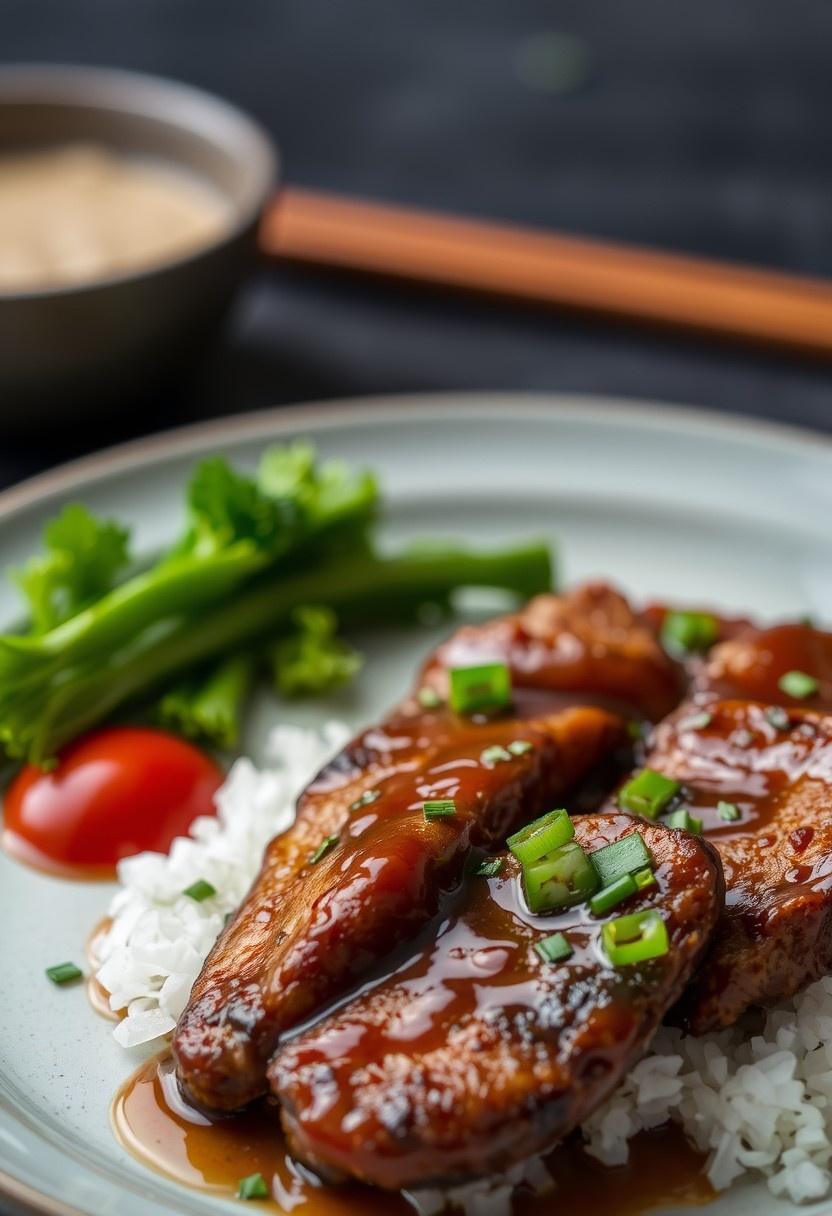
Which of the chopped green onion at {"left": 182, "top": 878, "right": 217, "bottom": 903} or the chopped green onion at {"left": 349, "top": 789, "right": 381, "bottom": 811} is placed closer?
the chopped green onion at {"left": 349, "top": 789, "right": 381, "bottom": 811}

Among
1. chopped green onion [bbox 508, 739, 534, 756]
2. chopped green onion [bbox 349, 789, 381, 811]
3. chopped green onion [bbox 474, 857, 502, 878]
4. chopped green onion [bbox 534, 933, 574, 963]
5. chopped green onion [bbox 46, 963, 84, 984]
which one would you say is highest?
chopped green onion [bbox 534, 933, 574, 963]

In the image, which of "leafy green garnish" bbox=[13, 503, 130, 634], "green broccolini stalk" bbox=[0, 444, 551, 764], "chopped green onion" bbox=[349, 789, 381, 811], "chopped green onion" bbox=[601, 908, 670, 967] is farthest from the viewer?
"leafy green garnish" bbox=[13, 503, 130, 634]

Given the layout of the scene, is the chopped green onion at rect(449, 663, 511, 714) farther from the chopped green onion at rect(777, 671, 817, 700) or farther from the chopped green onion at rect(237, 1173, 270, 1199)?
the chopped green onion at rect(237, 1173, 270, 1199)

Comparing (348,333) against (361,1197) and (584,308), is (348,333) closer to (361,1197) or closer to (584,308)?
(584,308)

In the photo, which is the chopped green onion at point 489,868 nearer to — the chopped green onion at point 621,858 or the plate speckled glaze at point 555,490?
the chopped green onion at point 621,858

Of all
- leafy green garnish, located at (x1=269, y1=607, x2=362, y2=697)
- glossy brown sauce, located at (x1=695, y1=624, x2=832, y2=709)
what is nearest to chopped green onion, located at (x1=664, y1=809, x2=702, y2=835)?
glossy brown sauce, located at (x1=695, y1=624, x2=832, y2=709)

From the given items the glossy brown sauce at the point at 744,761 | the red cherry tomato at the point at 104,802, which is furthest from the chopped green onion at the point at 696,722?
the red cherry tomato at the point at 104,802
